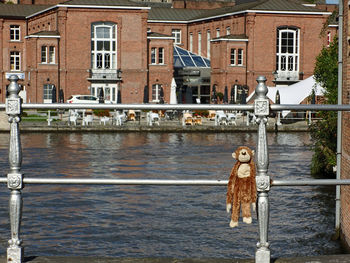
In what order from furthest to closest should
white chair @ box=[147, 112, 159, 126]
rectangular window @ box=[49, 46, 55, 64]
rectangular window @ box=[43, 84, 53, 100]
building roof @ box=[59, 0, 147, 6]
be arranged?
rectangular window @ box=[49, 46, 55, 64] → rectangular window @ box=[43, 84, 53, 100] → building roof @ box=[59, 0, 147, 6] → white chair @ box=[147, 112, 159, 126]

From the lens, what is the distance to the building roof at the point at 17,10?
3073 inches

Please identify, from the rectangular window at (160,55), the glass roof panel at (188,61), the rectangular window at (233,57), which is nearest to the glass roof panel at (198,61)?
the glass roof panel at (188,61)

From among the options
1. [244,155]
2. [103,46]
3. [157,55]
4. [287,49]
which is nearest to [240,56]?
[287,49]

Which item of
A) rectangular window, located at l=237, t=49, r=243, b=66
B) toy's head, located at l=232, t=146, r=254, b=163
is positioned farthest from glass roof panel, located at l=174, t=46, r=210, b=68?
toy's head, located at l=232, t=146, r=254, b=163

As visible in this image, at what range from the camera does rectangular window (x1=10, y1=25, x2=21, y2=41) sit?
78062mm

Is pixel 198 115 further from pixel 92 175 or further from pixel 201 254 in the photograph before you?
pixel 201 254

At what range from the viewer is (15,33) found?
3086 inches

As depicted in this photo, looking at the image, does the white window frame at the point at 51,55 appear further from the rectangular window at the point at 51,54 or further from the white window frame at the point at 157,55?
the white window frame at the point at 157,55

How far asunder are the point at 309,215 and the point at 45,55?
5263cm

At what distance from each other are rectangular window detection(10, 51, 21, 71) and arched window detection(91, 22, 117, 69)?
13.7 meters

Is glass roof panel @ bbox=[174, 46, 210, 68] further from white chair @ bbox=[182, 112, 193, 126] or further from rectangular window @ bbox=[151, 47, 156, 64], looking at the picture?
white chair @ bbox=[182, 112, 193, 126]

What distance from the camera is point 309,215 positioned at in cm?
1605

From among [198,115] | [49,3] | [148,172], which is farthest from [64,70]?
[148,172]

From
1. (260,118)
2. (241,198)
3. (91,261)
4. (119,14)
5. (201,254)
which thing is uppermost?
(119,14)
